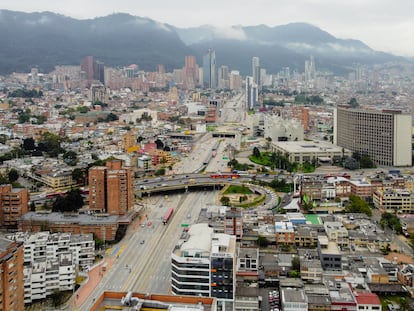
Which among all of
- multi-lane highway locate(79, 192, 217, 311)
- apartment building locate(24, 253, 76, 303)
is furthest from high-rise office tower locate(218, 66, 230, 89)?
apartment building locate(24, 253, 76, 303)

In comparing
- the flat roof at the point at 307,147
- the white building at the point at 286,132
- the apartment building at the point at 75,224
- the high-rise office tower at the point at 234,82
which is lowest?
the apartment building at the point at 75,224

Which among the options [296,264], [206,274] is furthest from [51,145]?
[206,274]

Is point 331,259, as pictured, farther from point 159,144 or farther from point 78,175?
point 159,144

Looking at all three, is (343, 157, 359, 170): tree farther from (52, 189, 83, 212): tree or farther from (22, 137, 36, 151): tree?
(22, 137, 36, 151): tree

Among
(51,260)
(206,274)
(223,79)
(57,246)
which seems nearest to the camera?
(206,274)

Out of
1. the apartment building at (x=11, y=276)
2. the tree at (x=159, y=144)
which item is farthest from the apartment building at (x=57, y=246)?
the tree at (x=159, y=144)

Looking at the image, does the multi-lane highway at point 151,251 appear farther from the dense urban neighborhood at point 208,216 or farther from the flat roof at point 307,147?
the flat roof at point 307,147

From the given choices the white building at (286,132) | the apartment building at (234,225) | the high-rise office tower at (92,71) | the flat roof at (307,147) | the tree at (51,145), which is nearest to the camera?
the apartment building at (234,225)
